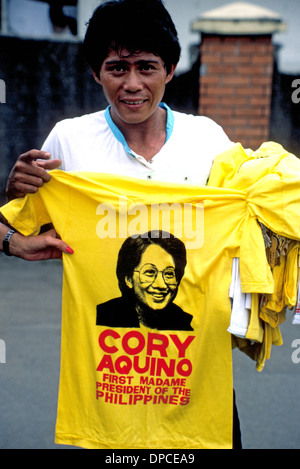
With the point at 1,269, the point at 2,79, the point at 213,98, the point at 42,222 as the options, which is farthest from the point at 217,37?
the point at 42,222

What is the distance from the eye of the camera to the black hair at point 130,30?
72.1 inches

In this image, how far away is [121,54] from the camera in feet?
6.06

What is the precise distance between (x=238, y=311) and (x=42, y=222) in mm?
825

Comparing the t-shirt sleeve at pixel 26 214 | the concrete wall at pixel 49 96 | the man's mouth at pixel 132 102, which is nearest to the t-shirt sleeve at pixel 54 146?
the t-shirt sleeve at pixel 26 214

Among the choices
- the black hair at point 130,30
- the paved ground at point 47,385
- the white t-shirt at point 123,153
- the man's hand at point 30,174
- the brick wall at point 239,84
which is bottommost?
the paved ground at point 47,385

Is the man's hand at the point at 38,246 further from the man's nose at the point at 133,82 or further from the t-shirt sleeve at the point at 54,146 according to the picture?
the man's nose at the point at 133,82

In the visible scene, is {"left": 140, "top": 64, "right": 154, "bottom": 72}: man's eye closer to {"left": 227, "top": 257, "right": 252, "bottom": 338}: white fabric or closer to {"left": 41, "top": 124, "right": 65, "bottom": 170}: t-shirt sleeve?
{"left": 41, "top": 124, "right": 65, "bottom": 170}: t-shirt sleeve

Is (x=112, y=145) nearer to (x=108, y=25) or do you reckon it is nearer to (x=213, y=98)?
(x=108, y=25)

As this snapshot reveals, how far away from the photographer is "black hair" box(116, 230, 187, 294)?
1.93 meters

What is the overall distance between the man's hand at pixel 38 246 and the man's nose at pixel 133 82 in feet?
2.01

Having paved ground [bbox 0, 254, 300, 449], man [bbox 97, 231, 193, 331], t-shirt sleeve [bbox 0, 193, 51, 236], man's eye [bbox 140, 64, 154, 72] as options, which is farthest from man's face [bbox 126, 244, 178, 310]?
paved ground [bbox 0, 254, 300, 449]

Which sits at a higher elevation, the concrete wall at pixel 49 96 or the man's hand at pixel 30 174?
the concrete wall at pixel 49 96

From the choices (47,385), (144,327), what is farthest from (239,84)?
(144,327)

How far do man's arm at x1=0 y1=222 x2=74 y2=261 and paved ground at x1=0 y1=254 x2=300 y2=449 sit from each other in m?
1.49
